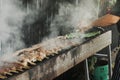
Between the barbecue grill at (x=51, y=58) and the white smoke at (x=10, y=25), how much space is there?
1.86 ft

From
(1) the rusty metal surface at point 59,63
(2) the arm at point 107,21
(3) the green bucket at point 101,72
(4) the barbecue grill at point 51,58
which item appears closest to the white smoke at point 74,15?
(2) the arm at point 107,21

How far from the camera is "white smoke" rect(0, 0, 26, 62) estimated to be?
5.38m

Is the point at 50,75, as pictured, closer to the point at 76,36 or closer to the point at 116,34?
the point at 76,36

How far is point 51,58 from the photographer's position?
446cm

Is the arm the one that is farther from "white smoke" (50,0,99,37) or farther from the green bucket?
the green bucket

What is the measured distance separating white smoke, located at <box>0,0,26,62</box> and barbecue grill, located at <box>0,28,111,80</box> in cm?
57

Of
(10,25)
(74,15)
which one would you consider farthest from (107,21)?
(10,25)

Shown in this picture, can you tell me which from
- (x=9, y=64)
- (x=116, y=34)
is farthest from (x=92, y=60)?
(x=9, y=64)

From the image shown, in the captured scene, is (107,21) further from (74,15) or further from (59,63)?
(59,63)

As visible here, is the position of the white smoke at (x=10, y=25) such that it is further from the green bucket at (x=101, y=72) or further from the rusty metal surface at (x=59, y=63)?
the green bucket at (x=101, y=72)

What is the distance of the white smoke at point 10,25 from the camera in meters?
5.38

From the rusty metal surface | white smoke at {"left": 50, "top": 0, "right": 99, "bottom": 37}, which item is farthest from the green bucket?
white smoke at {"left": 50, "top": 0, "right": 99, "bottom": 37}

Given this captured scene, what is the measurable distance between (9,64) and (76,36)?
7.63ft

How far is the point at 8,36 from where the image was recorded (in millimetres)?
5609
